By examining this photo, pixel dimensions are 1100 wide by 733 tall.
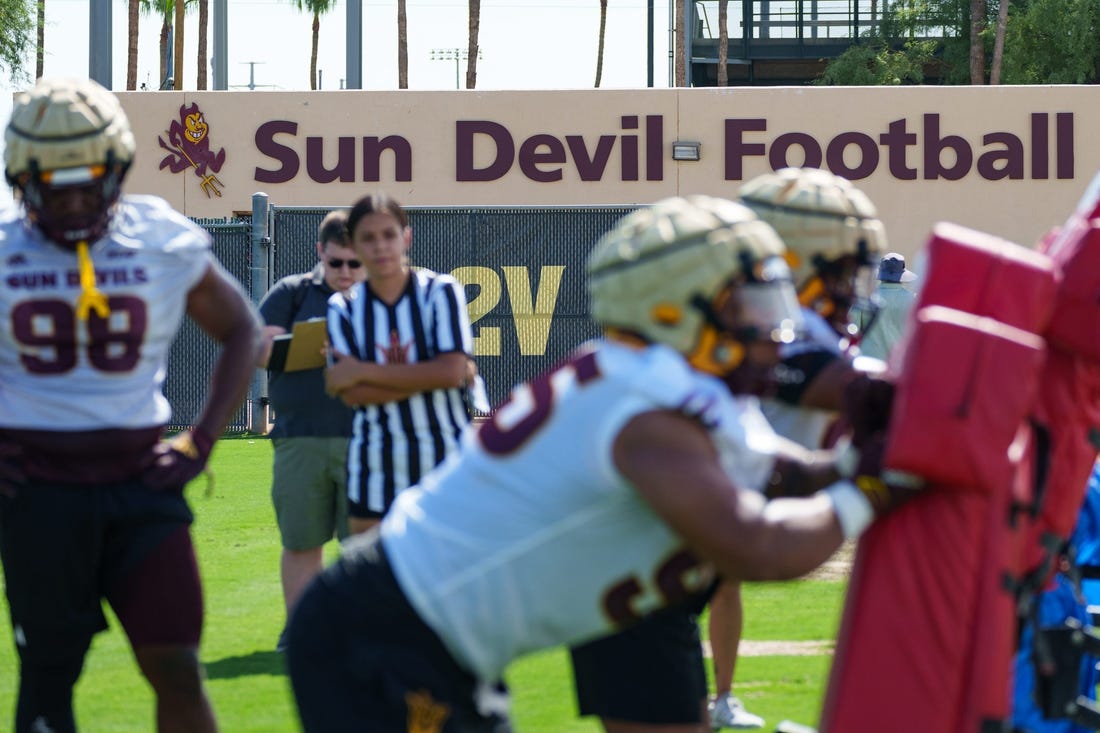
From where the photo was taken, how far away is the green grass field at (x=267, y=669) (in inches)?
242

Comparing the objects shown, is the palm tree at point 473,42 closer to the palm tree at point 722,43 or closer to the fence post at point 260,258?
the palm tree at point 722,43

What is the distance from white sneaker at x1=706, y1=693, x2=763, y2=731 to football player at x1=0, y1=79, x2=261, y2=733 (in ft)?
7.41

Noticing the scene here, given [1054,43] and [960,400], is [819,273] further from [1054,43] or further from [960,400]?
[1054,43]

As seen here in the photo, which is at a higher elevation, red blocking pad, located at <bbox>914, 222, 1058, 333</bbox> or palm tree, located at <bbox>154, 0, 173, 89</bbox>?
palm tree, located at <bbox>154, 0, 173, 89</bbox>

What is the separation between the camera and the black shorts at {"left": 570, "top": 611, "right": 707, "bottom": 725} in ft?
12.4

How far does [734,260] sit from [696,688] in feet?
4.33

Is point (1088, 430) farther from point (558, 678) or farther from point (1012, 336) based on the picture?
point (558, 678)

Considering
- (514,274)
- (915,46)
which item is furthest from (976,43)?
(514,274)

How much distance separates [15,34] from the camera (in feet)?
116

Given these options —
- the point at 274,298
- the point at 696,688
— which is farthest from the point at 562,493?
the point at 274,298

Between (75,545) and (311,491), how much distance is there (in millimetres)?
3274

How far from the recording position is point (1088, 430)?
378 cm

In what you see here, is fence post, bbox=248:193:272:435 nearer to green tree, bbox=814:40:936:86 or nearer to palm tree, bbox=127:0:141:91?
palm tree, bbox=127:0:141:91

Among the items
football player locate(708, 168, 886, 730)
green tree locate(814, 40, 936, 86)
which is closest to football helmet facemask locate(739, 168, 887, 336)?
football player locate(708, 168, 886, 730)
